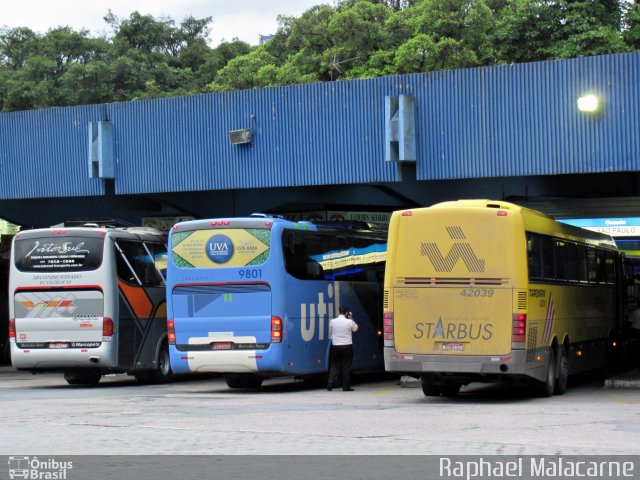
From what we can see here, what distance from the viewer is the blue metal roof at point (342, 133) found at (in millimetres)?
24125

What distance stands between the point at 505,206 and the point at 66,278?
10.2m

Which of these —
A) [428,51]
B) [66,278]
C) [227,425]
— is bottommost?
[227,425]

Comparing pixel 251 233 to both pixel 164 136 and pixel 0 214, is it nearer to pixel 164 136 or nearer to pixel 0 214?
pixel 164 136

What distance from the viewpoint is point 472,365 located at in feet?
61.7

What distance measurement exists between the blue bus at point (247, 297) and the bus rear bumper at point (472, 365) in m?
3.41

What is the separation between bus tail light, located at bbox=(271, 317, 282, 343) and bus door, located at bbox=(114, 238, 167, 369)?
4.46 metres

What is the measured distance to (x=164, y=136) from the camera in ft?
96.9

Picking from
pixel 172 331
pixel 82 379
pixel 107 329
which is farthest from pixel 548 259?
pixel 82 379

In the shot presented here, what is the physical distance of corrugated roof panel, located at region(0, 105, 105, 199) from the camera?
30.6m

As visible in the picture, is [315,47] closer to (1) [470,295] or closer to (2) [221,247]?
(2) [221,247]

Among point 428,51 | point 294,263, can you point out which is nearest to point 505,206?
point 294,263

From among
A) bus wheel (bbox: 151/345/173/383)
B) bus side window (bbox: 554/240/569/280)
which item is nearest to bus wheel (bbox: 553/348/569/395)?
bus side window (bbox: 554/240/569/280)

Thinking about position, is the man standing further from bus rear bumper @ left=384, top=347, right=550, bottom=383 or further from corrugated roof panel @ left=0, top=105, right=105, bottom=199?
corrugated roof panel @ left=0, top=105, right=105, bottom=199

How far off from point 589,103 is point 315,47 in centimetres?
4044
